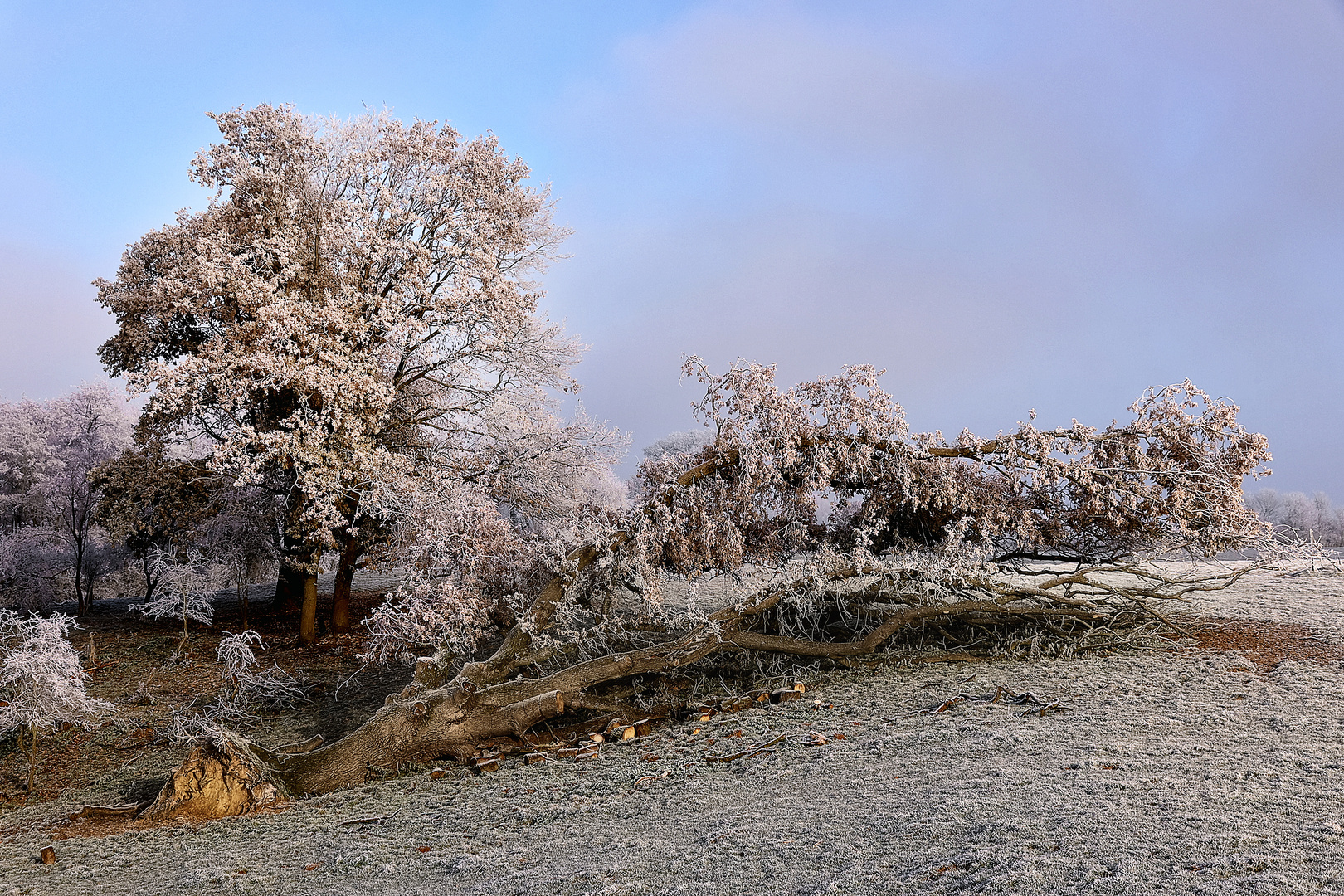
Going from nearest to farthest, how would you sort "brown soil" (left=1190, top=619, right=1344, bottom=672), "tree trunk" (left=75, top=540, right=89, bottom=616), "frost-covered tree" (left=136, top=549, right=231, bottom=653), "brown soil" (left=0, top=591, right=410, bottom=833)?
1. "brown soil" (left=1190, top=619, right=1344, bottom=672)
2. "brown soil" (left=0, top=591, right=410, bottom=833)
3. "frost-covered tree" (left=136, top=549, right=231, bottom=653)
4. "tree trunk" (left=75, top=540, right=89, bottom=616)

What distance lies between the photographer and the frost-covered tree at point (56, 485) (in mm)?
16969

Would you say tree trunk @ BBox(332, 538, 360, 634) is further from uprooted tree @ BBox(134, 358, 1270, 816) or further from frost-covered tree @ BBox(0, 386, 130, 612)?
frost-covered tree @ BBox(0, 386, 130, 612)

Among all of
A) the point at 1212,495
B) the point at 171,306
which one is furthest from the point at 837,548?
the point at 171,306

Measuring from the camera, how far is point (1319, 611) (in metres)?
9.87

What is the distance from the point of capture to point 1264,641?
857cm

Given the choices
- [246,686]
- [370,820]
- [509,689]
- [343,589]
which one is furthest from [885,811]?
[343,589]

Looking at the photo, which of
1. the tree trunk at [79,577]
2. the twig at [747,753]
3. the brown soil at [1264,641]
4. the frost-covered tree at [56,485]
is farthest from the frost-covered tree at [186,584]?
the brown soil at [1264,641]

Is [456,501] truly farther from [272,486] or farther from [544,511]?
[272,486]

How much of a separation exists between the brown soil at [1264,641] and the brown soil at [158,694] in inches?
360

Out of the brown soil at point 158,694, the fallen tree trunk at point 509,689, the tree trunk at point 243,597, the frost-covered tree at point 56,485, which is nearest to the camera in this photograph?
the fallen tree trunk at point 509,689

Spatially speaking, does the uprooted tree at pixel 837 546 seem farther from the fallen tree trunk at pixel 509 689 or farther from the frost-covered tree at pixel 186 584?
the frost-covered tree at pixel 186 584

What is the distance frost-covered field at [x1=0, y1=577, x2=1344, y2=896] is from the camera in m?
3.83

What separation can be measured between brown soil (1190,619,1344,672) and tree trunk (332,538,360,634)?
38.7ft

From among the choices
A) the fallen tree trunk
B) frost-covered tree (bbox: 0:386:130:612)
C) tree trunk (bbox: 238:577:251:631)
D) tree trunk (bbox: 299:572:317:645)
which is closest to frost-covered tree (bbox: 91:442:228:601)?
tree trunk (bbox: 238:577:251:631)
